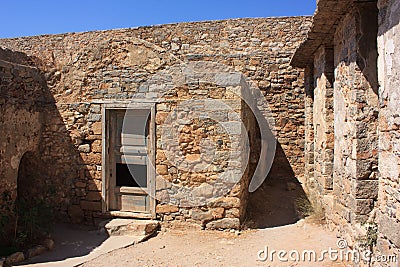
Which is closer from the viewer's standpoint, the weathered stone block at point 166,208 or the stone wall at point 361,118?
the stone wall at point 361,118

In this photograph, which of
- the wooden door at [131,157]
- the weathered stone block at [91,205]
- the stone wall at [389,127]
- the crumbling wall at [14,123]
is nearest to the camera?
the stone wall at [389,127]

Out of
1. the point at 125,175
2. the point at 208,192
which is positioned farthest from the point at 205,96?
the point at 125,175

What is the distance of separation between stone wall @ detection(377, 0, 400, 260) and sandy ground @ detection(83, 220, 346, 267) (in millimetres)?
1482

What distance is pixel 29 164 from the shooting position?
6840mm

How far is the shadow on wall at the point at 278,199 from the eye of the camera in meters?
6.47

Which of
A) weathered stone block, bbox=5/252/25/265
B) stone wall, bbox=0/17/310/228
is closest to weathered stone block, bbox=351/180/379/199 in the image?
stone wall, bbox=0/17/310/228

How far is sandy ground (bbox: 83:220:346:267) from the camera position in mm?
4969

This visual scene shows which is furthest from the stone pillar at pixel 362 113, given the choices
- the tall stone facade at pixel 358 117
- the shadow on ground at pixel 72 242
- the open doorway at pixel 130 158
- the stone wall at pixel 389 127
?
the shadow on ground at pixel 72 242

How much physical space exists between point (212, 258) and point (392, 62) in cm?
342

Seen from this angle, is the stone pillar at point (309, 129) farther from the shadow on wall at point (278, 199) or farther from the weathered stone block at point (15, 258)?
the weathered stone block at point (15, 258)

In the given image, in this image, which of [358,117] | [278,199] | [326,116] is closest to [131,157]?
[278,199]

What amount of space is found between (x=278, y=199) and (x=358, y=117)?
11.3 ft

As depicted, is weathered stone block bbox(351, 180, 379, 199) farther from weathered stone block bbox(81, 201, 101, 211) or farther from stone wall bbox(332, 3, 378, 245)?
weathered stone block bbox(81, 201, 101, 211)

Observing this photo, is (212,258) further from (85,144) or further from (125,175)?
(85,144)
